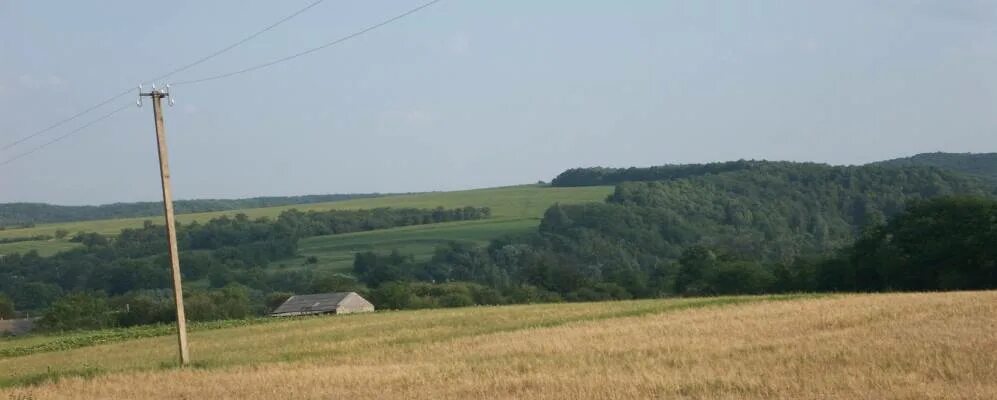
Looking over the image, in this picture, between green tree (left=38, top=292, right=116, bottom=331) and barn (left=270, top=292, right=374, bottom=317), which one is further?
barn (left=270, top=292, right=374, bottom=317)

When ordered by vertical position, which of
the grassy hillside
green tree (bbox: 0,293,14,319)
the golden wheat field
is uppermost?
the golden wheat field

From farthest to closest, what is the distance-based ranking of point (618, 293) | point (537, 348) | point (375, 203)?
1. point (375, 203)
2. point (618, 293)
3. point (537, 348)

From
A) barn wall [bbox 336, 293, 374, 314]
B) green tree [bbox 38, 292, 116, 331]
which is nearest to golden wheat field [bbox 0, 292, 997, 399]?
barn wall [bbox 336, 293, 374, 314]

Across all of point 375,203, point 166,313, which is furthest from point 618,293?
point 375,203

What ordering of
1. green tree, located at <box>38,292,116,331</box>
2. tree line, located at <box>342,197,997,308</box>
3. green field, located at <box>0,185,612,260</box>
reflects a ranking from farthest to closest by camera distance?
green field, located at <box>0,185,612,260</box>, green tree, located at <box>38,292,116,331</box>, tree line, located at <box>342,197,997,308</box>

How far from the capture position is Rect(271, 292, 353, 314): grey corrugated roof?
243 ft

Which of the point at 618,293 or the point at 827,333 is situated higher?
the point at 827,333

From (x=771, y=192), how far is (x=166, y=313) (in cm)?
8338

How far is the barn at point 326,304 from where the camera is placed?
241 ft

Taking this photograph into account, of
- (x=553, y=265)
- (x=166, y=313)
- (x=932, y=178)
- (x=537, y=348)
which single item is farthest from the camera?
(x=932, y=178)

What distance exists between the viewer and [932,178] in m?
114

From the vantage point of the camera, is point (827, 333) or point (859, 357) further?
point (827, 333)

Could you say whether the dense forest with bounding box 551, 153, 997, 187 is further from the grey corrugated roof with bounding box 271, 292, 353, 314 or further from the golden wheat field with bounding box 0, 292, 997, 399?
the golden wheat field with bounding box 0, 292, 997, 399

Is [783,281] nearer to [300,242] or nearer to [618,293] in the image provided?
[618,293]
